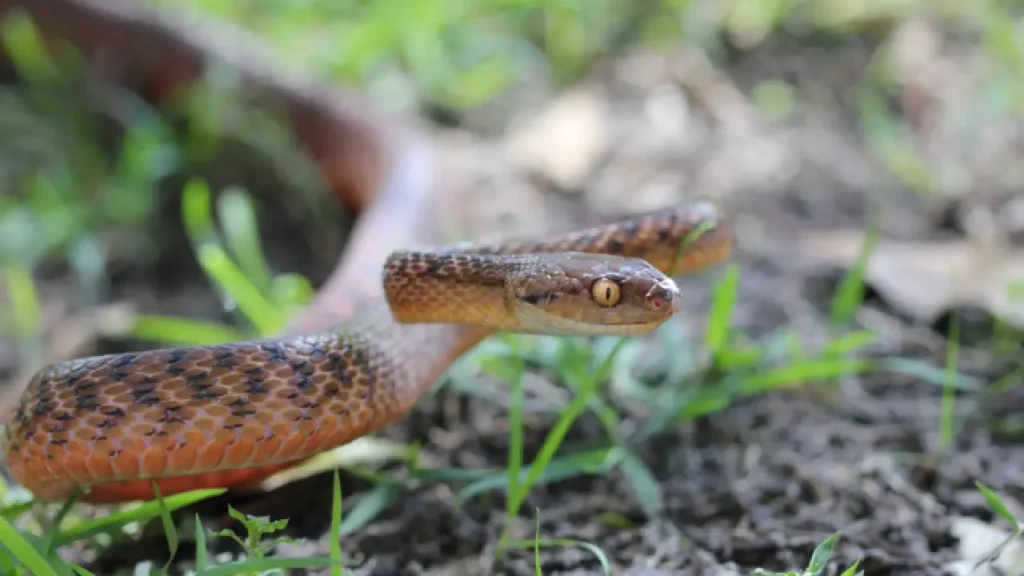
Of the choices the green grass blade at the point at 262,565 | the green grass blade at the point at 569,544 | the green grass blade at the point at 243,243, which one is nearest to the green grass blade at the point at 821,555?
the green grass blade at the point at 569,544

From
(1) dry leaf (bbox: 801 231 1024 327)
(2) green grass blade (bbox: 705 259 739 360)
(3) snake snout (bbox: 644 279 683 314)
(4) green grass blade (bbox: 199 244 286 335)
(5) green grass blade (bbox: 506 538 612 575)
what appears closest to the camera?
(5) green grass blade (bbox: 506 538 612 575)

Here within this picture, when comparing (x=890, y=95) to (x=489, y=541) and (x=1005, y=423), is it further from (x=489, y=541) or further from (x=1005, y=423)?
(x=489, y=541)

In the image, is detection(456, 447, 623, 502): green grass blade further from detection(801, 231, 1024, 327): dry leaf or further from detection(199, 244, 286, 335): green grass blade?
detection(801, 231, 1024, 327): dry leaf

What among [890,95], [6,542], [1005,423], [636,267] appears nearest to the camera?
[6,542]

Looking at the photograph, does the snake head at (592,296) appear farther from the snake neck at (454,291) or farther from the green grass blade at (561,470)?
the green grass blade at (561,470)

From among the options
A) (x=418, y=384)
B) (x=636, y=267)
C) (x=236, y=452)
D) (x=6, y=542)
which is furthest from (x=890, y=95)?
(x=6, y=542)

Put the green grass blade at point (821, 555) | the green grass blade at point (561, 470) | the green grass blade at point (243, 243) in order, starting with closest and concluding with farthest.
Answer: the green grass blade at point (821, 555) → the green grass blade at point (561, 470) → the green grass blade at point (243, 243)

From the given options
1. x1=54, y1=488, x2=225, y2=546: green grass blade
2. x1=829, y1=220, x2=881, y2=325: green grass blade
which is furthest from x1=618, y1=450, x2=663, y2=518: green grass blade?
x1=54, y1=488, x2=225, y2=546: green grass blade
